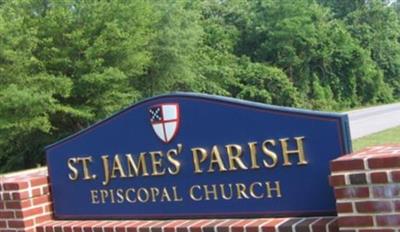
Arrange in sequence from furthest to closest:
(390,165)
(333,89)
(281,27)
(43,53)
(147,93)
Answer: (333,89) → (281,27) → (147,93) → (43,53) → (390,165)

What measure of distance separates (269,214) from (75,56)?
18.7 m

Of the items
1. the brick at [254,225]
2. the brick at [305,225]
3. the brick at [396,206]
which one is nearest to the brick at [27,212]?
the brick at [254,225]

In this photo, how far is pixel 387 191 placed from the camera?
3279mm

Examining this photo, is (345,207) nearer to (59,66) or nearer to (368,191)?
(368,191)

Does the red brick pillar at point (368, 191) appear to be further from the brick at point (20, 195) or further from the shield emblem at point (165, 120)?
the brick at point (20, 195)

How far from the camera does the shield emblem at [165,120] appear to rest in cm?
425

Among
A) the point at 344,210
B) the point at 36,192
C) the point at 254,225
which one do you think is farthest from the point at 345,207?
the point at 36,192

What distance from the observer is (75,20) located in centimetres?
2220

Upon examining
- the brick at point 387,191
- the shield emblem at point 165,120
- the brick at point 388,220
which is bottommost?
the brick at point 388,220

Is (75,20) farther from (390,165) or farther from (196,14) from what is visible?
(390,165)

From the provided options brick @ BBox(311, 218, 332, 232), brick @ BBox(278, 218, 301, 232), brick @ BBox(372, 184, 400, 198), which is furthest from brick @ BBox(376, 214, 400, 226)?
brick @ BBox(278, 218, 301, 232)

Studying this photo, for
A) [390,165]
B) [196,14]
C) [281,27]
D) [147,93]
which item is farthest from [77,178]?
[281,27]

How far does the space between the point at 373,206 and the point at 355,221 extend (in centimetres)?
13

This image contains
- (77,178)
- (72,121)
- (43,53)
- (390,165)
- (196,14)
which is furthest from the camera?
(196,14)
